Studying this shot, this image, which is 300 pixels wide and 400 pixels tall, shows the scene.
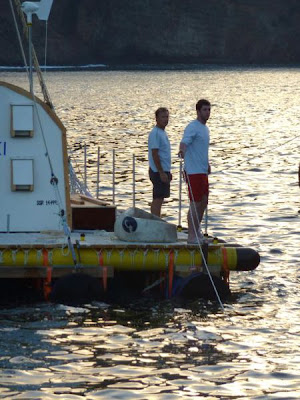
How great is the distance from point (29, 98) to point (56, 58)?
160003 mm

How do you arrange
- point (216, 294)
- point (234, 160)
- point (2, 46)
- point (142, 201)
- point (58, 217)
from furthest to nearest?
point (2, 46)
point (234, 160)
point (142, 201)
point (58, 217)
point (216, 294)

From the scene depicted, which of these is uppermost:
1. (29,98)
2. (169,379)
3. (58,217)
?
(29,98)

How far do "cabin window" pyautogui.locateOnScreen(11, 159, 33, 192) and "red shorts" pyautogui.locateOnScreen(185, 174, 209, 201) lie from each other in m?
2.19

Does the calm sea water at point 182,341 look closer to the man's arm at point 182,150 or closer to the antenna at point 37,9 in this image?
the man's arm at point 182,150

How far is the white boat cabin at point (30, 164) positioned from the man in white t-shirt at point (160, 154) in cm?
129

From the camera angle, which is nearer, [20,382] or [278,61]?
[20,382]

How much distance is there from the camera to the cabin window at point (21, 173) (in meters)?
15.5

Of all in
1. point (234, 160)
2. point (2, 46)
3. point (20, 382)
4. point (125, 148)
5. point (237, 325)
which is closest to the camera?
point (20, 382)

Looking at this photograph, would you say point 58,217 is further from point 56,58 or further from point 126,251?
point 56,58

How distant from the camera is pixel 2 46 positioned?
171250 mm

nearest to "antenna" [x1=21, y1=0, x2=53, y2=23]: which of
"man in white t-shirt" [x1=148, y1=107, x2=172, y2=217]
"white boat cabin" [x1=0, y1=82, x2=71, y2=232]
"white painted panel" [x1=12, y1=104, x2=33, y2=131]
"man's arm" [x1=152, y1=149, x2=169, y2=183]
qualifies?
"white boat cabin" [x1=0, y1=82, x2=71, y2=232]

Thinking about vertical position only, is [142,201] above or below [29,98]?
below

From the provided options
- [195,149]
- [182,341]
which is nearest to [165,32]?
[195,149]

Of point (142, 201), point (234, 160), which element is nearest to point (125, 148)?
point (234, 160)
